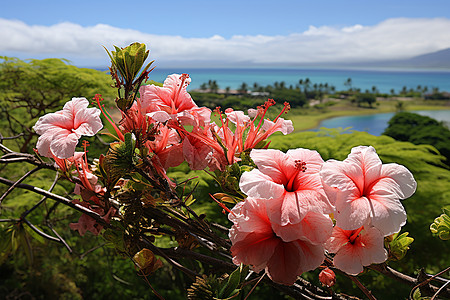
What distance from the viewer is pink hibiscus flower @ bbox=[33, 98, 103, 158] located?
0.45 m

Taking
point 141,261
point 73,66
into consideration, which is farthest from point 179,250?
point 73,66

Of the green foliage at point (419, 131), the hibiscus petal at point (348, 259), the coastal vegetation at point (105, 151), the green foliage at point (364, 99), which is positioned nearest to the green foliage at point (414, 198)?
the coastal vegetation at point (105, 151)

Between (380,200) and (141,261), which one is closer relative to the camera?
(380,200)

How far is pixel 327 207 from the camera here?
13.2 inches

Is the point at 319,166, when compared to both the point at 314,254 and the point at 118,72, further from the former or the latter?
the point at 118,72

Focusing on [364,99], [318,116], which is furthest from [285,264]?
[364,99]

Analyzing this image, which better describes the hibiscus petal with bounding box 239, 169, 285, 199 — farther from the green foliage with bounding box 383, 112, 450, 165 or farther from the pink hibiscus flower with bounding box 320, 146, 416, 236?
the green foliage with bounding box 383, 112, 450, 165

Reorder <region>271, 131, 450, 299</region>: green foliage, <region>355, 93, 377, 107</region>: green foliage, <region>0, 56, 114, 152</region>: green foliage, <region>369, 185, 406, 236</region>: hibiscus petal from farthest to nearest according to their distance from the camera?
<region>355, 93, 377, 107</region>: green foliage < <region>0, 56, 114, 152</region>: green foliage < <region>271, 131, 450, 299</region>: green foliage < <region>369, 185, 406, 236</region>: hibiscus petal

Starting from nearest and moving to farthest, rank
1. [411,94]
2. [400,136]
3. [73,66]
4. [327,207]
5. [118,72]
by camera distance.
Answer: [327,207], [118,72], [73,66], [400,136], [411,94]

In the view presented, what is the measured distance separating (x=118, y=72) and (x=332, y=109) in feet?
13.5

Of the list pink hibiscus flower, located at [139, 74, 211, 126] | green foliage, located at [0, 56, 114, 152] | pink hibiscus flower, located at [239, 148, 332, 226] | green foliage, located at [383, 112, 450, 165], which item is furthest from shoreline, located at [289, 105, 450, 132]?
pink hibiscus flower, located at [239, 148, 332, 226]

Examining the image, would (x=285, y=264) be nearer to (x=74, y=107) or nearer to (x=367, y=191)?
(x=367, y=191)

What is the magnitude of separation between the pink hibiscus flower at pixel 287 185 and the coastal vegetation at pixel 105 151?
0.45 meters

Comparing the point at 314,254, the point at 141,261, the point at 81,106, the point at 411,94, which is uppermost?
the point at 81,106
